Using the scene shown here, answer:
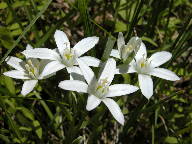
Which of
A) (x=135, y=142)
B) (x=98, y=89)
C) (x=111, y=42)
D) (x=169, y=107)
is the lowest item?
(x=135, y=142)


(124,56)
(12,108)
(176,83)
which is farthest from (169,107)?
(12,108)

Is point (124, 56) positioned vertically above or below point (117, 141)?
above

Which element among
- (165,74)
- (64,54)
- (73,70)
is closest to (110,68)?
(73,70)

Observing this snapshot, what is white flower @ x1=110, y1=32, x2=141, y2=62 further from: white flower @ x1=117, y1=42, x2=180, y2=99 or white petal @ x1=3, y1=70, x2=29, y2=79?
white petal @ x1=3, y1=70, x2=29, y2=79

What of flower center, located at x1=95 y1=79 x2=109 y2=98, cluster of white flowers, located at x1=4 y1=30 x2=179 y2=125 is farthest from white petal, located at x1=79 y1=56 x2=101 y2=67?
flower center, located at x1=95 y1=79 x2=109 y2=98

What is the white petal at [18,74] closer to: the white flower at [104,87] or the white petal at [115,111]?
the white flower at [104,87]

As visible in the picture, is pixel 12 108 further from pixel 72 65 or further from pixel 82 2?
pixel 82 2
